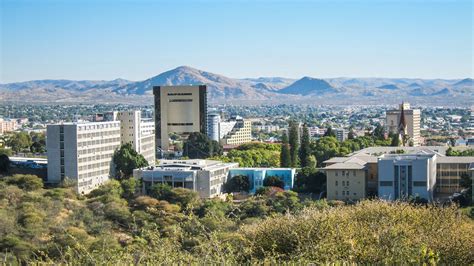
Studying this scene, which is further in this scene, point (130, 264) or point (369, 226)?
point (369, 226)

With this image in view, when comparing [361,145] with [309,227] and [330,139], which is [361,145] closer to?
[330,139]

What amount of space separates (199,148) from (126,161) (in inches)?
326

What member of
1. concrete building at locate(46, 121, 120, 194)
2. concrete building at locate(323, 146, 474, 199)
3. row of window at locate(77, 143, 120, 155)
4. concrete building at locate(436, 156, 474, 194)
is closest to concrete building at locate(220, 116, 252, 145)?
row of window at locate(77, 143, 120, 155)

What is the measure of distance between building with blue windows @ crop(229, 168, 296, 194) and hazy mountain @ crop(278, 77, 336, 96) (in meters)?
127

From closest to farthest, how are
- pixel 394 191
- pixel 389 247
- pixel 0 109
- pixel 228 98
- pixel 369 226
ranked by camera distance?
pixel 389 247
pixel 369 226
pixel 394 191
pixel 0 109
pixel 228 98

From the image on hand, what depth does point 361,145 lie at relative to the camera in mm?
29172

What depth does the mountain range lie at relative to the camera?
115m

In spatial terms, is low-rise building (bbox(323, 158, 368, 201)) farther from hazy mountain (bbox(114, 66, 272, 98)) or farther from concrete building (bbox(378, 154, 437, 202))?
hazy mountain (bbox(114, 66, 272, 98))

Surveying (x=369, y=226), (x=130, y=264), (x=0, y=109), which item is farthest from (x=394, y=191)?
(x=0, y=109)

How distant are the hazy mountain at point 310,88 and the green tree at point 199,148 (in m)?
119

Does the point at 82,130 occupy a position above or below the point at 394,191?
above

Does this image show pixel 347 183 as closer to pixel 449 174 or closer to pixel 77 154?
pixel 449 174

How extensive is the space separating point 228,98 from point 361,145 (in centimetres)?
10167

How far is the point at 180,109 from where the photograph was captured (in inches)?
1251
